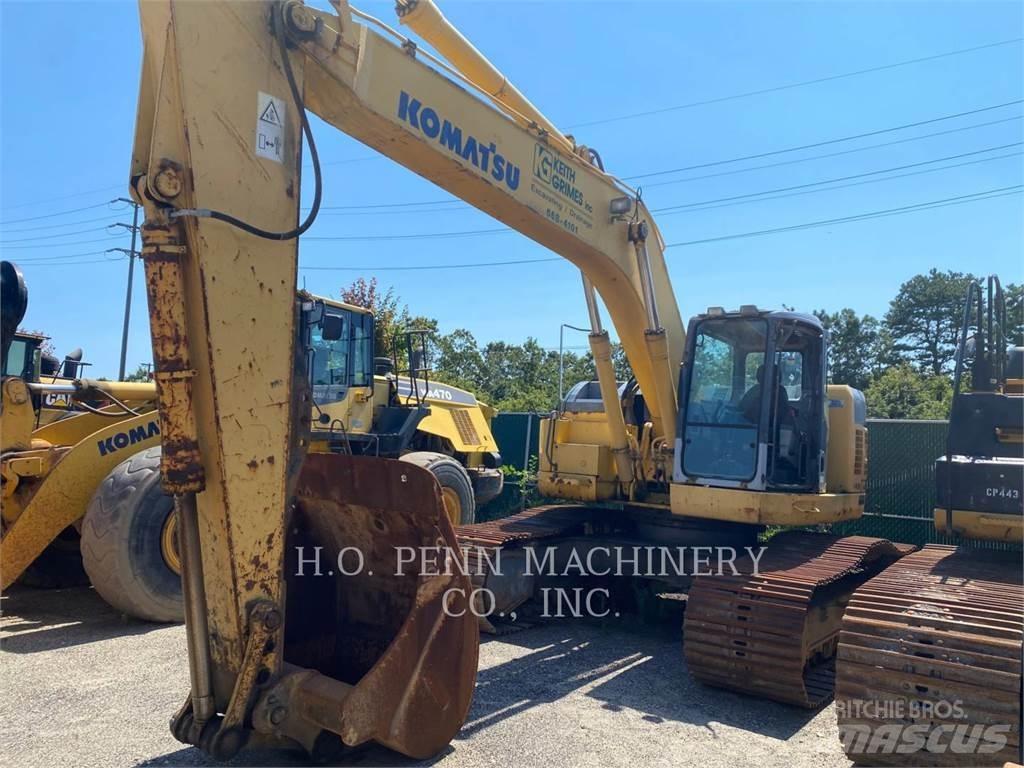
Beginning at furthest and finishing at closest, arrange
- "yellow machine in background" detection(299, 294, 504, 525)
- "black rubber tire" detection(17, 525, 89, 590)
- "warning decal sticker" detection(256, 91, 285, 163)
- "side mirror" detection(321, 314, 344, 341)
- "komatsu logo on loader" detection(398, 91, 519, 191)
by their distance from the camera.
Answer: "yellow machine in background" detection(299, 294, 504, 525), "side mirror" detection(321, 314, 344, 341), "black rubber tire" detection(17, 525, 89, 590), "komatsu logo on loader" detection(398, 91, 519, 191), "warning decal sticker" detection(256, 91, 285, 163)

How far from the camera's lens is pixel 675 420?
6594mm

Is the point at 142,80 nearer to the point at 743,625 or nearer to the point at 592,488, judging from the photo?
the point at 743,625

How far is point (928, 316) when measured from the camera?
4172 centimetres

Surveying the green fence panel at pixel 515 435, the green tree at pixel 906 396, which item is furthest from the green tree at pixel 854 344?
the green fence panel at pixel 515 435

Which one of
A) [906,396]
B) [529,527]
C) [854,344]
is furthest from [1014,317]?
[529,527]

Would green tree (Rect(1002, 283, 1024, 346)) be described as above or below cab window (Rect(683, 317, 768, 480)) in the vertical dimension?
above

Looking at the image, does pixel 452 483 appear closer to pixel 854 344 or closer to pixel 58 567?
pixel 58 567

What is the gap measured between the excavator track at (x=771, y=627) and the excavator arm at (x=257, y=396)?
1.99 meters

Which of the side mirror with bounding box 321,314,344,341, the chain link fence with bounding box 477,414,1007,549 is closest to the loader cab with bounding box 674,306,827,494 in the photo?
the side mirror with bounding box 321,314,344,341

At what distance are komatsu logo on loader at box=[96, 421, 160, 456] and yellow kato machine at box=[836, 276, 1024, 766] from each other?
5.34 m

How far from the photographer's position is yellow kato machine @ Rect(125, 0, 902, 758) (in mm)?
3180

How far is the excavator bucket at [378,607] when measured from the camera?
3.47m

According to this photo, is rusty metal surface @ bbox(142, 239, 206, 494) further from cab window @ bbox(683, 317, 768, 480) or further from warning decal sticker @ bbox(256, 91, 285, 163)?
cab window @ bbox(683, 317, 768, 480)

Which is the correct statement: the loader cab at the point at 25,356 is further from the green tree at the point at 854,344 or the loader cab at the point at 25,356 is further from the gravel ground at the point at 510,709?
the green tree at the point at 854,344
